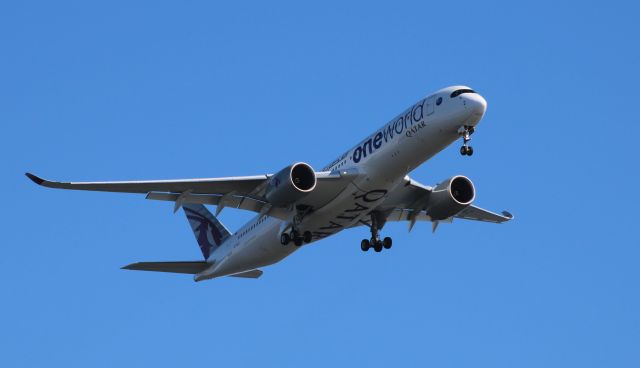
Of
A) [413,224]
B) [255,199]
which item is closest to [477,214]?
[413,224]

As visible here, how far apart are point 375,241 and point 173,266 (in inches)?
367

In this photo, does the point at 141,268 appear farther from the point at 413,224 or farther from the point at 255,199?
the point at 413,224

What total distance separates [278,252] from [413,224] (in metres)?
5.83

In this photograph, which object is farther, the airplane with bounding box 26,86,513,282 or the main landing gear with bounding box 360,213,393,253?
the main landing gear with bounding box 360,213,393,253

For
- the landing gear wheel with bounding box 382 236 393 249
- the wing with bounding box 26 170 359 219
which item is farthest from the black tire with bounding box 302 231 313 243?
the landing gear wheel with bounding box 382 236 393 249

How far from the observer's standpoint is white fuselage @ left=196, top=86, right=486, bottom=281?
36000mm

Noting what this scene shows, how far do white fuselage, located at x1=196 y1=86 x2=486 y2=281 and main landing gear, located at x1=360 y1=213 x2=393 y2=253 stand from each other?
1.06 metres

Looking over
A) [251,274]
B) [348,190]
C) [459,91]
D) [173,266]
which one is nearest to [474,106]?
[459,91]

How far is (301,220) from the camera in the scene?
39.9m

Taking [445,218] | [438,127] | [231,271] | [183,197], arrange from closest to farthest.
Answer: [438,127] < [183,197] < [445,218] < [231,271]

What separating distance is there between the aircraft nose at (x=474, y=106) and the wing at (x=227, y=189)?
4782 millimetres

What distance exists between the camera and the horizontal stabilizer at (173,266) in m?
43.9

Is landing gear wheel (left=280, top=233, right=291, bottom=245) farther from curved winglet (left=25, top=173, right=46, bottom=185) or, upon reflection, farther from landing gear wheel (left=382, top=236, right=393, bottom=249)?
curved winglet (left=25, top=173, right=46, bottom=185)

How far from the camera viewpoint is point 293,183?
37062 mm
